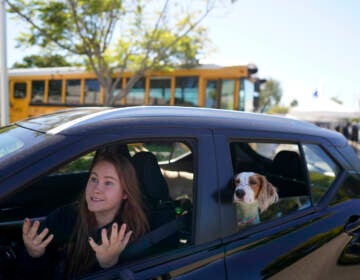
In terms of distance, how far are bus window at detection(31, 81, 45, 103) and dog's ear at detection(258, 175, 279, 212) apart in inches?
483

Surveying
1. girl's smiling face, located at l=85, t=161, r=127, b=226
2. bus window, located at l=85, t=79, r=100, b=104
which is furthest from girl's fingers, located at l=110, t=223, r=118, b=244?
bus window, located at l=85, t=79, r=100, b=104

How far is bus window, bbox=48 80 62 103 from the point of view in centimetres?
1229

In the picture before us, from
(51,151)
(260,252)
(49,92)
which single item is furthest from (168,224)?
(49,92)

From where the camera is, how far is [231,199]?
5.40ft

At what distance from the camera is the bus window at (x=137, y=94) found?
36.7ft

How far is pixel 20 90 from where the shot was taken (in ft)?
44.9

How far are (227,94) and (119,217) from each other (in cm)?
879

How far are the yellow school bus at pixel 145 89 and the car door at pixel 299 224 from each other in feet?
25.7

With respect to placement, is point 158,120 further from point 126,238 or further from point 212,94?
point 212,94

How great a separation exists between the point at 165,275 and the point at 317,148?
134 centimetres

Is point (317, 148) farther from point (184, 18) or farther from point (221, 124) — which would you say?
point (184, 18)

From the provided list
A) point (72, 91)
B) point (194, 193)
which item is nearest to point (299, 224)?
point (194, 193)

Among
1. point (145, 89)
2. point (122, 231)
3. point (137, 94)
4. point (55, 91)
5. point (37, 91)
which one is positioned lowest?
point (37, 91)

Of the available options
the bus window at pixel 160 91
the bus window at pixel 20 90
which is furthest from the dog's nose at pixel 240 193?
the bus window at pixel 20 90
